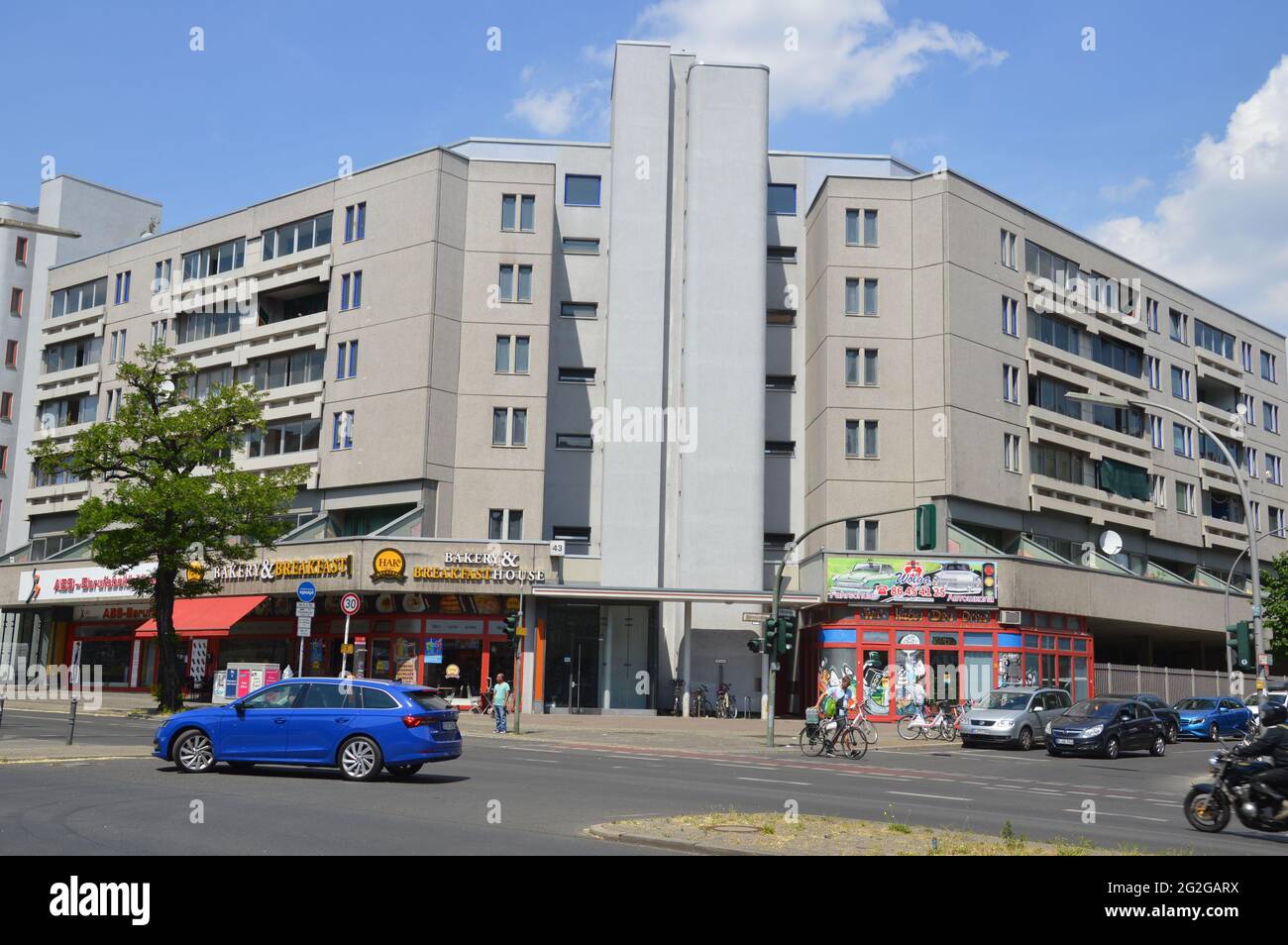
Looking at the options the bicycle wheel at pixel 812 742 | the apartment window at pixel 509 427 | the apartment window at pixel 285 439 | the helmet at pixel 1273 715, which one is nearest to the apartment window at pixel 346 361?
the apartment window at pixel 285 439

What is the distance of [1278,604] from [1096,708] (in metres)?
27.6

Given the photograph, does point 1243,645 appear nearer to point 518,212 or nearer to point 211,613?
point 518,212

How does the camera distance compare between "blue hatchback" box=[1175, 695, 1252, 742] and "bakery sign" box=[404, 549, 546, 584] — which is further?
"bakery sign" box=[404, 549, 546, 584]

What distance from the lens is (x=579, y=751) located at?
90.1 feet

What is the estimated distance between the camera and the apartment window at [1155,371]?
54906 millimetres

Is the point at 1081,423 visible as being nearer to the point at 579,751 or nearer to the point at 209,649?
the point at 579,751

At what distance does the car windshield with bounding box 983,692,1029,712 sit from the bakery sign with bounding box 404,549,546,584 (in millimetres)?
15695

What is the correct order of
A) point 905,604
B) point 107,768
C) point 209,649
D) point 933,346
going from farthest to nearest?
point 209,649 < point 933,346 < point 905,604 < point 107,768

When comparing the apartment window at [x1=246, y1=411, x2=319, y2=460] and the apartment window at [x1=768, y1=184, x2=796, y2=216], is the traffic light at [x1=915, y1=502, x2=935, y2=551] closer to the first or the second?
the apartment window at [x1=768, y1=184, x2=796, y2=216]

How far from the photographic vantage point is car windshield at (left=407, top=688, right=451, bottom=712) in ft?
57.6

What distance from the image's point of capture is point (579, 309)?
4834 centimetres

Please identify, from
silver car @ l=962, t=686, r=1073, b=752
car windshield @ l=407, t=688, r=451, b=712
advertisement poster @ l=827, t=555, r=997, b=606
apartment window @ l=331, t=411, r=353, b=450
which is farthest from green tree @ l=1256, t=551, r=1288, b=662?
car windshield @ l=407, t=688, r=451, b=712
